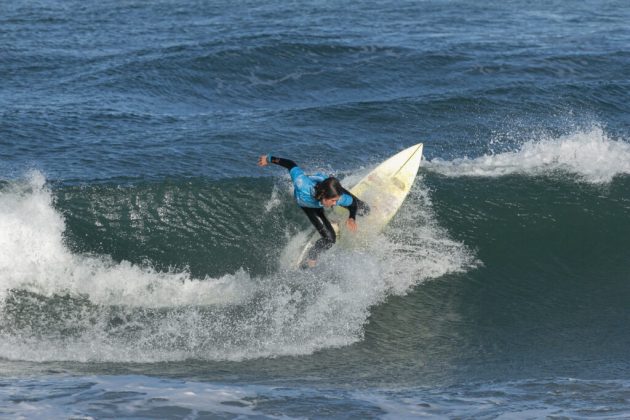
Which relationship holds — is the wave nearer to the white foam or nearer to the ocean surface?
the ocean surface

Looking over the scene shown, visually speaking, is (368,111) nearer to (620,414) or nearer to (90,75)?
(90,75)

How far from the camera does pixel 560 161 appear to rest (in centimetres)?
1425

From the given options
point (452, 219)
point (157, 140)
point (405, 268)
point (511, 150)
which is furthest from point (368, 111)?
point (405, 268)

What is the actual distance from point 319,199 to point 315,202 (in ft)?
1.83

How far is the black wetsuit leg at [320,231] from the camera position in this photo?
10.8 metres

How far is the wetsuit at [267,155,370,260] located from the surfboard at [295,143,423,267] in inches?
11.6

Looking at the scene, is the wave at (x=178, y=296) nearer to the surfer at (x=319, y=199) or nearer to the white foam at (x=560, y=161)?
the surfer at (x=319, y=199)

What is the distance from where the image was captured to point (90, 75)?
19844mm

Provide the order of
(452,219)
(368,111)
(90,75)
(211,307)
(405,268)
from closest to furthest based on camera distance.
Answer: (211,307), (405,268), (452,219), (368,111), (90,75)

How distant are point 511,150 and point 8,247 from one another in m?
9.39

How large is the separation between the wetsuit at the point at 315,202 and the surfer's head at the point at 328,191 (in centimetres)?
26

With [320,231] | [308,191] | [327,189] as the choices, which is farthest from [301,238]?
[327,189]

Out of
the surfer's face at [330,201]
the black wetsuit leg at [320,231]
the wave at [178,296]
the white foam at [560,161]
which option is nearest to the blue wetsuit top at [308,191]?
the black wetsuit leg at [320,231]

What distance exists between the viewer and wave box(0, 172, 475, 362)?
9.64m
